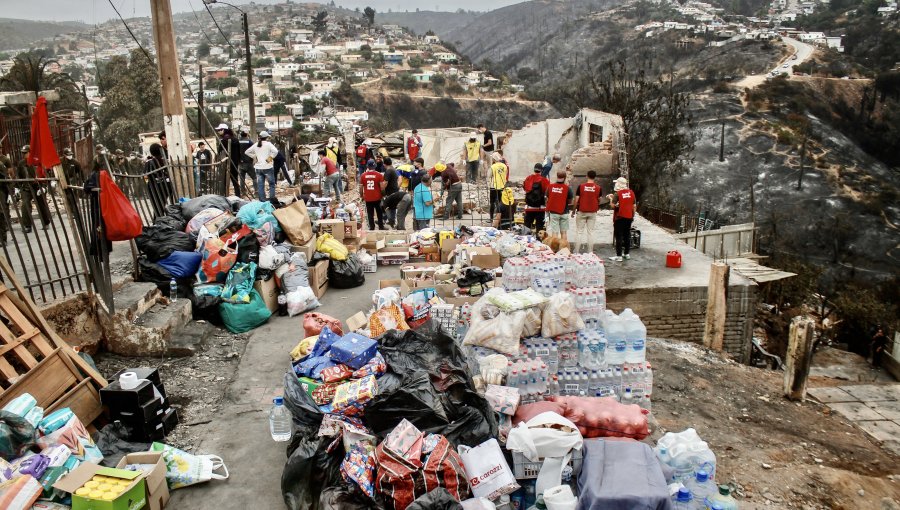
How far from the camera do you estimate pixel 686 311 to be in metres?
10.4

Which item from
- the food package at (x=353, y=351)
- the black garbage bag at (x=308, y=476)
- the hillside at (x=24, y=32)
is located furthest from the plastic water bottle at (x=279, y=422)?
the hillside at (x=24, y=32)

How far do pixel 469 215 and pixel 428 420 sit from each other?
10014 millimetres

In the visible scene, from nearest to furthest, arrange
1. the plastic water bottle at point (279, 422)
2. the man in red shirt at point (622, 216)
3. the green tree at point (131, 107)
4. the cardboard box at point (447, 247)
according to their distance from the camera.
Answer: the plastic water bottle at point (279, 422)
the cardboard box at point (447, 247)
the man in red shirt at point (622, 216)
the green tree at point (131, 107)

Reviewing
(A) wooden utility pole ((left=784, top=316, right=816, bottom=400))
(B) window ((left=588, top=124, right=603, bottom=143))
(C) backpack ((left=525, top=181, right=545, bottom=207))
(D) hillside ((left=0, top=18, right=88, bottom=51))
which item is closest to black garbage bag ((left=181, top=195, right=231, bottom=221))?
(C) backpack ((left=525, top=181, right=545, bottom=207))

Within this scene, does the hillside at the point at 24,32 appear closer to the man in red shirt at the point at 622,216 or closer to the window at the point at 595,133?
the window at the point at 595,133

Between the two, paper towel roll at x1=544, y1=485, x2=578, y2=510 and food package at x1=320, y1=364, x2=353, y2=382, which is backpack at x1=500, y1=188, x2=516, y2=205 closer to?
food package at x1=320, y1=364, x2=353, y2=382

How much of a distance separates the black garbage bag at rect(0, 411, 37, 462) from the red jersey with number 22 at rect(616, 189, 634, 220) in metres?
8.69

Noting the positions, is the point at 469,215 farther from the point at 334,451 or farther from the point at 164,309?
the point at 334,451

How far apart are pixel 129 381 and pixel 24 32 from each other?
212 m

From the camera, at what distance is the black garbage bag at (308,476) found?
4.49 metres

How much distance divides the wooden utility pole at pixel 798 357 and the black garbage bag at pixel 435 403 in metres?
5.01

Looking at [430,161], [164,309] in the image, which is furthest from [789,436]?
[430,161]

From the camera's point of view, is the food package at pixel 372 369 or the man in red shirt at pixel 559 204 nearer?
the food package at pixel 372 369

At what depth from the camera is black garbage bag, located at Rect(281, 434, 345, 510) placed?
449 centimetres
